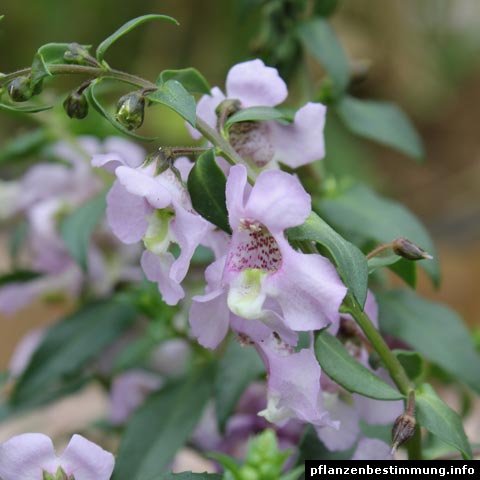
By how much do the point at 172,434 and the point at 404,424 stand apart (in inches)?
10.8

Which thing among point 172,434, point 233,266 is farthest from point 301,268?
point 172,434

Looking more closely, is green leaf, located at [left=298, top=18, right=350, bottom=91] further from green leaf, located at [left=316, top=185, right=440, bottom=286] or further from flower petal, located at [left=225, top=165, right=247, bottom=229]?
flower petal, located at [left=225, top=165, right=247, bottom=229]

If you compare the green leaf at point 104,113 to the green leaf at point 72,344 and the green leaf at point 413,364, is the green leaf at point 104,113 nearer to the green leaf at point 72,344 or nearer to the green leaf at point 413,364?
the green leaf at point 413,364

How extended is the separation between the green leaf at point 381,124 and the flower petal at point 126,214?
0.34 metres

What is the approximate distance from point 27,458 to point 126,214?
133 mm

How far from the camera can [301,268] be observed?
17.6 inches

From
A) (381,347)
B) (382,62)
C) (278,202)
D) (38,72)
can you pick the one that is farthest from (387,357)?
(382,62)

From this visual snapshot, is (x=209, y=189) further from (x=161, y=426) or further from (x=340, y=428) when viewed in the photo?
(x=161, y=426)

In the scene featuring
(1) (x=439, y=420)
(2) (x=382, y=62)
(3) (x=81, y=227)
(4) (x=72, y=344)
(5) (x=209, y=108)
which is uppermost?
(5) (x=209, y=108)

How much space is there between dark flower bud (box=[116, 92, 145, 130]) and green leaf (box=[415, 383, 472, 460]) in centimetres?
21

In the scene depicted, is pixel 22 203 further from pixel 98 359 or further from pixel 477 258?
pixel 477 258

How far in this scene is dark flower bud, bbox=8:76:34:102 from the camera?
47 centimetres

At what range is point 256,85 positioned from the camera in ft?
1.82

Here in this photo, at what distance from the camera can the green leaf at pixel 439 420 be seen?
509mm
